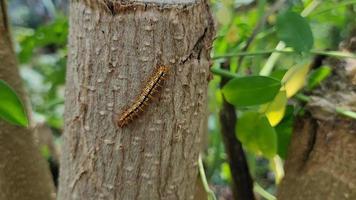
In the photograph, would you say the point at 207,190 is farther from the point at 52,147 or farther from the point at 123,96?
the point at 52,147

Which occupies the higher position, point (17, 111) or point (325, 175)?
point (17, 111)

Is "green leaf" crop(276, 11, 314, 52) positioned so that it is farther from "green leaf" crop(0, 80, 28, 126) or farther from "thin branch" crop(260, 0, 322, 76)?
"green leaf" crop(0, 80, 28, 126)

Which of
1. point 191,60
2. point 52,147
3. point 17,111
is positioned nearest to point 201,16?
point 191,60

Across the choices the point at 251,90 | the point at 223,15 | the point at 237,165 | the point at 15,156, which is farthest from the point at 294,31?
the point at 15,156

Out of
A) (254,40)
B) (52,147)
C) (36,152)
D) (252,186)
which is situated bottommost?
(52,147)

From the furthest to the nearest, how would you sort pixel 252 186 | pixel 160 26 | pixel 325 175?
pixel 252 186 < pixel 325 175 < pixel 160 26

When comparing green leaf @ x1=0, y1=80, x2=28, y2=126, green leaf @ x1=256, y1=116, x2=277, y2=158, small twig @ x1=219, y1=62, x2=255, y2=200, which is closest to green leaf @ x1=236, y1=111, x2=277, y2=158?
green leaf @ x1=256, y1=116, x2=277, y2=158
